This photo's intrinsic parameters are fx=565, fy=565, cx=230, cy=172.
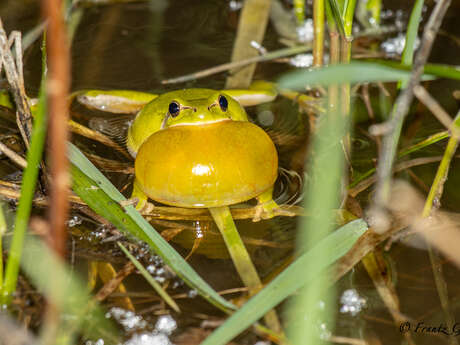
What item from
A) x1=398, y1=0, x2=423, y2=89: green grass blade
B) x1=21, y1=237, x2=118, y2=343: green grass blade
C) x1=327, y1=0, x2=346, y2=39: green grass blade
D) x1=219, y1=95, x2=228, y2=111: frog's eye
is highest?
x1=327, y1=0, x2=346, y2=39: green grass blade

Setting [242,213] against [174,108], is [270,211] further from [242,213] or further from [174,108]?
[174,108]

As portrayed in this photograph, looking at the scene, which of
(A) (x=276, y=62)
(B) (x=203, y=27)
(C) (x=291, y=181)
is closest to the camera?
(C) (x=291, y=181)

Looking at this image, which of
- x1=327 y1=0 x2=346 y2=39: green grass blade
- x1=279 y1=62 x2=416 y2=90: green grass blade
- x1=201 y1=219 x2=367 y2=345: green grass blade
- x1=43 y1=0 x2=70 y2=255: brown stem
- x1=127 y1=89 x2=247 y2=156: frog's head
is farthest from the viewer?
x1=127 y1=89 x2=247 y2=156: frog's head

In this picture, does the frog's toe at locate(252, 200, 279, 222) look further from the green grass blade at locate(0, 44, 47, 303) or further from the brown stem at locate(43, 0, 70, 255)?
the brown stem at locate(43, 0, 70, 255)

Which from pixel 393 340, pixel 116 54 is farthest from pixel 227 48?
pixel 393 340

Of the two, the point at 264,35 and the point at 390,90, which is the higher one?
the point at 264,35

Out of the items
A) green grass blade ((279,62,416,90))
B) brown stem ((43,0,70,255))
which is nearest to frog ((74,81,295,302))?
green grass blade ((279,62,416,90))

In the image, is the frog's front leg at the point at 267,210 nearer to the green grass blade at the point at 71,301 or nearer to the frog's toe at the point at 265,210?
the frog's toe at the point at 265,210

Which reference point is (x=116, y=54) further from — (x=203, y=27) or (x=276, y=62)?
(x=276, y=62)
